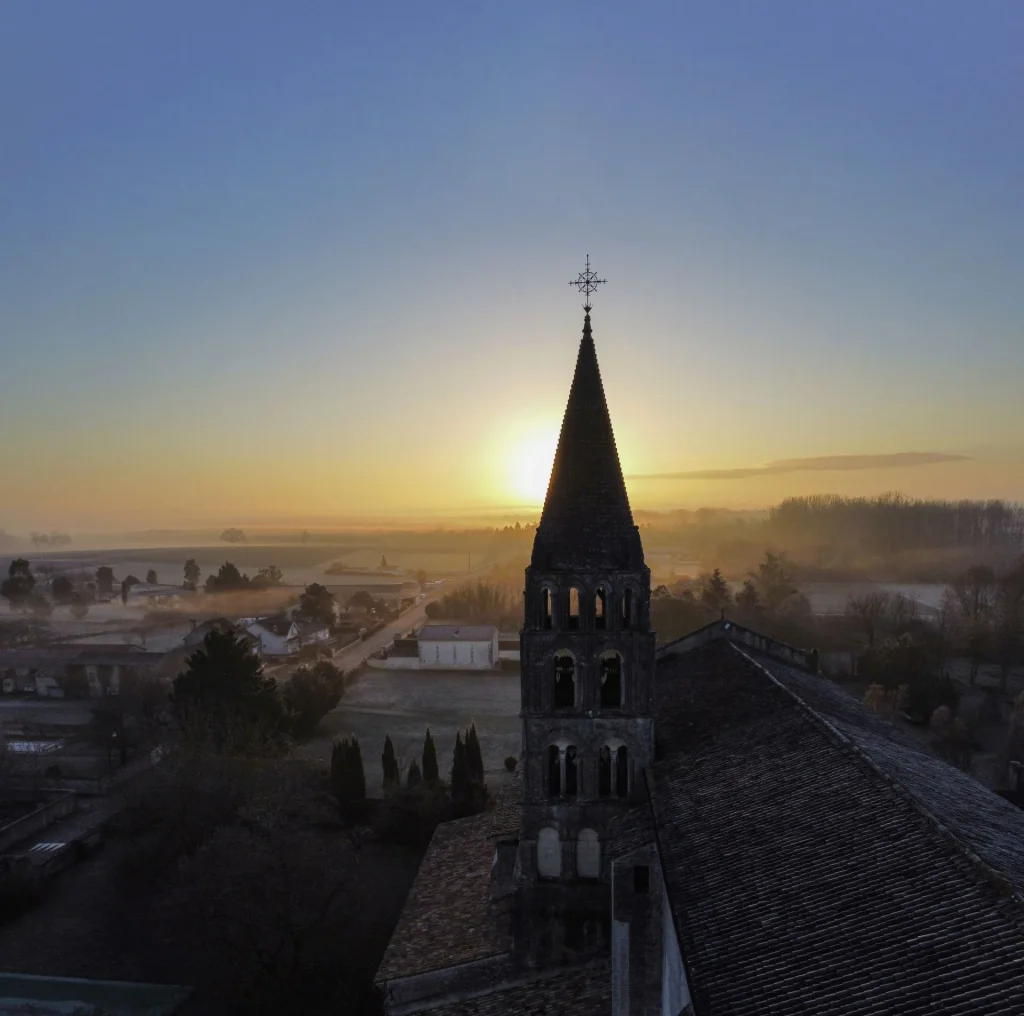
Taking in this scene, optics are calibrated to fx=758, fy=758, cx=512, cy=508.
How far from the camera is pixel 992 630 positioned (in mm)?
65000

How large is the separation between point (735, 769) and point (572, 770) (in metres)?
5.11

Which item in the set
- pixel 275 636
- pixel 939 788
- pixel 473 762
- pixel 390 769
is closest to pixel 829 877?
pixel 939 788

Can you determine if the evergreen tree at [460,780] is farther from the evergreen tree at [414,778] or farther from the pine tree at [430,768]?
the evergreen tree at [414,778]

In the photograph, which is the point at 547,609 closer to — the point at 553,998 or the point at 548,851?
the point at 548,851

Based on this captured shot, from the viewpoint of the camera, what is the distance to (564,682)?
2088 centimetres

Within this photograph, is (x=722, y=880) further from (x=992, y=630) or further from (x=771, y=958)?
(x=992, y=630)

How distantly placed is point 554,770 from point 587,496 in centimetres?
755

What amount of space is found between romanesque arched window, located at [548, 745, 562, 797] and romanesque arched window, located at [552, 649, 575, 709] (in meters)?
1.20

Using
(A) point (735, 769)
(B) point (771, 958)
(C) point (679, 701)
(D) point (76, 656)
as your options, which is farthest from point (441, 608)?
(B) point (771, 958)

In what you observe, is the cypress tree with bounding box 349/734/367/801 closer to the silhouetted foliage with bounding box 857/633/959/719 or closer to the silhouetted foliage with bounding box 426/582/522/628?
the silhouetted foliage with bounding box 857/633/959/719

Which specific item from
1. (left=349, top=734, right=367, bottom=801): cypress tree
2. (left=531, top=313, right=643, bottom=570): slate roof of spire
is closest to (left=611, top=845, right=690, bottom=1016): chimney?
(left=531, top=313, right=643, bottom=570): slate roof of spire

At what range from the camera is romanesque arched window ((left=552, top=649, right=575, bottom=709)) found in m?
20.7

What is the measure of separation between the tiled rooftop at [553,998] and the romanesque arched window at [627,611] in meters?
8.70

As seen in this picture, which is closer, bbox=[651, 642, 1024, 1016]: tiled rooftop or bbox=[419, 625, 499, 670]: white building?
bbox=[651, 642, 1024, 1016]: tiled rooftop
